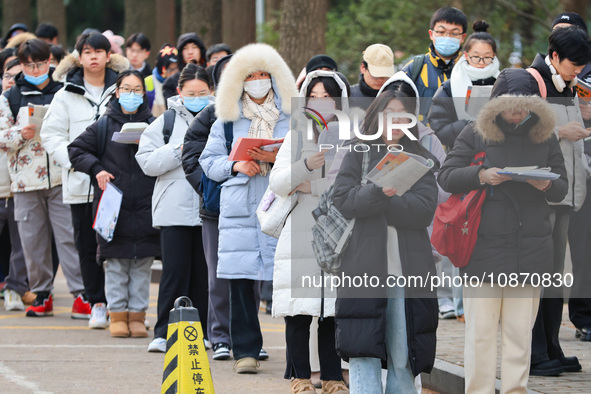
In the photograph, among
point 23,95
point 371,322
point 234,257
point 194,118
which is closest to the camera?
point 371,322

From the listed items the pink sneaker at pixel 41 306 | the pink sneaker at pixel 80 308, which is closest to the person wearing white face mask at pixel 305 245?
the pink sneaker at pixel 80 308

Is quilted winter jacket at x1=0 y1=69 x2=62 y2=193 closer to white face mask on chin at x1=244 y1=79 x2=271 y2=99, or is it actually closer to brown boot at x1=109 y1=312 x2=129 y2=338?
brown boot at x1=109 y1=312 x2=129 y2=338

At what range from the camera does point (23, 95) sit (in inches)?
471

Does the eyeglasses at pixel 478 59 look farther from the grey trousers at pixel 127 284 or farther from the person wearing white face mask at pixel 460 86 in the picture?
the grey trousers at pixel 127 284

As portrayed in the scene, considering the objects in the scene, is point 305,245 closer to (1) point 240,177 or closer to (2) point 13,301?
(1) point 240,177

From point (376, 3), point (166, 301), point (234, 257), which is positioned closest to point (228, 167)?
point (234, 257)

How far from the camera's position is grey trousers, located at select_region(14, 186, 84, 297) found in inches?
460

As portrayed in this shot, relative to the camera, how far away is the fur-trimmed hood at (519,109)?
6867mm

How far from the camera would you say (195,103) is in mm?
9758

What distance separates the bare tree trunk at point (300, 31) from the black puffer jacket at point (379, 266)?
28.7 ft

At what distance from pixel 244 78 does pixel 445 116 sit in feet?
5.67

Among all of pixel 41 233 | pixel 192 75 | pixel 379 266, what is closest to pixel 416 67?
pixel 192 75

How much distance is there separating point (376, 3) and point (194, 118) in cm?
1733

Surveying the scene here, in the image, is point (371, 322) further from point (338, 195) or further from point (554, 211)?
point (554, 211)
